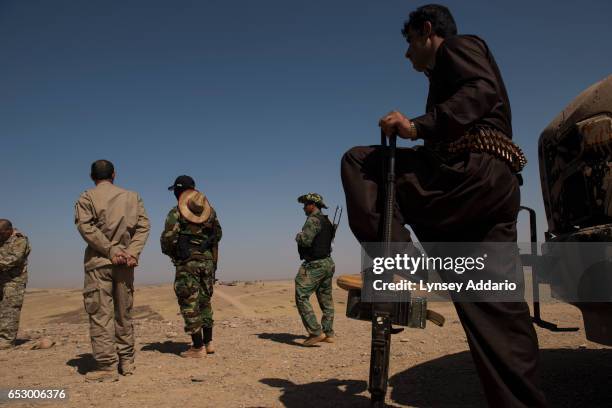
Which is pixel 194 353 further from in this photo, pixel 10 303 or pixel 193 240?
pixel 10 303

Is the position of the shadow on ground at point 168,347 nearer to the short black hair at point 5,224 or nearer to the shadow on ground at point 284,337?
the shadow on ground at point 284,337

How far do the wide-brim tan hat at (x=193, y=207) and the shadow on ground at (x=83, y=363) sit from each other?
2025mm

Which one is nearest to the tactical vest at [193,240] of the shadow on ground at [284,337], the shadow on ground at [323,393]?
the shadow on ground at [284,337]

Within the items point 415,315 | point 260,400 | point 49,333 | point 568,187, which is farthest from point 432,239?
point 49,333

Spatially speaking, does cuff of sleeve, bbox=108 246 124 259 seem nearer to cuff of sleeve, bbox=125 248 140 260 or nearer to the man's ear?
cuff of sleeve, bbox=125 248 140 260

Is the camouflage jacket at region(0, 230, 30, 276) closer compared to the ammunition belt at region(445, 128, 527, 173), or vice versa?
the ammunition belt at region(445, 128, 527, 173)

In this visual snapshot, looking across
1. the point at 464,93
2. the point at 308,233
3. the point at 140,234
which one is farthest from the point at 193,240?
the point at 464,93

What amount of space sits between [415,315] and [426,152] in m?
0.72

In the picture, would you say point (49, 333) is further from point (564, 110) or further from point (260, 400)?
point (564, 110)

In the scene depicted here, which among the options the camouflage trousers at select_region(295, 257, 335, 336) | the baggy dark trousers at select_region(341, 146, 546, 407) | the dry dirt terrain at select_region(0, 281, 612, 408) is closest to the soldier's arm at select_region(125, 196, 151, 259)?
the dry dirt terrain at select_region(0, 281, 612, 408)

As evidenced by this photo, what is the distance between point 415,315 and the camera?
186 centimetres

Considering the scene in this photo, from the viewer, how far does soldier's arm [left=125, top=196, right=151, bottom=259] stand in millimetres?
4766

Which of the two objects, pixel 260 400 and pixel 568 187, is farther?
pixel 260 400

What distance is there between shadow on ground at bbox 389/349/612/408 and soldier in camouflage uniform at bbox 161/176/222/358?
286cm
